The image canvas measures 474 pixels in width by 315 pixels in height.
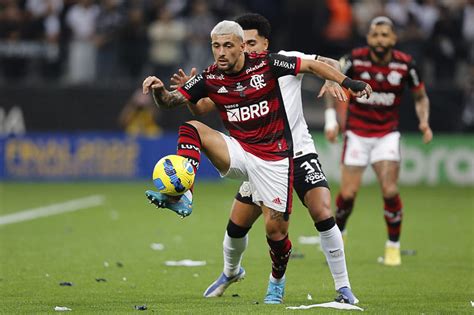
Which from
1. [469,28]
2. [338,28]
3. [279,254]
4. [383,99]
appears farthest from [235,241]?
[469,28]

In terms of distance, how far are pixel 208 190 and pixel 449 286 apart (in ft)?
42.0

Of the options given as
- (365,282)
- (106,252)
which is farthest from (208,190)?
(365,282)

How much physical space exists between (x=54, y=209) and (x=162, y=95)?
35.1ft

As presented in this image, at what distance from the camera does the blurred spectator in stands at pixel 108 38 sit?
2416cm

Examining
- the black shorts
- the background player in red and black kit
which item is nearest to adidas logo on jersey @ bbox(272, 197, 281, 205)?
the black shorts

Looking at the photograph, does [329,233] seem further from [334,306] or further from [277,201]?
[334,306]

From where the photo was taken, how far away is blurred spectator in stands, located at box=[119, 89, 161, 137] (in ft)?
81.4

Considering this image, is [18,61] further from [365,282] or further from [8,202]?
[365,282]

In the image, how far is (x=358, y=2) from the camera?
2605 cm

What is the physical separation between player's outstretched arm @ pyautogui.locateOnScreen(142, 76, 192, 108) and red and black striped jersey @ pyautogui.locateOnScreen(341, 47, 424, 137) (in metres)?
4.00

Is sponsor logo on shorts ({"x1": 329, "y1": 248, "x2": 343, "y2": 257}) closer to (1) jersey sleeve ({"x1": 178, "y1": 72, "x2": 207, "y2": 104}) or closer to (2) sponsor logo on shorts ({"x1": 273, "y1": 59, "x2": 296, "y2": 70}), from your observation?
(2) sponsor logo on shorts ({"x1": 273, "y1": 59, "x2": 296, "y2": 70})

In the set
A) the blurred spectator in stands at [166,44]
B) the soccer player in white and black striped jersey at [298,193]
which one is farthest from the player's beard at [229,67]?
the blurred spectator in stands at [166,44]

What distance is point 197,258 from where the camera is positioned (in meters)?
13.0

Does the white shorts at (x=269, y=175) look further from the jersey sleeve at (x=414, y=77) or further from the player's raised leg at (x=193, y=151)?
the jersey sleeve at (x=414, y=77)
